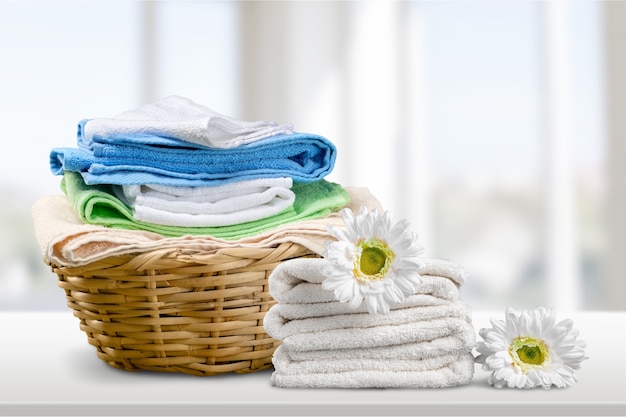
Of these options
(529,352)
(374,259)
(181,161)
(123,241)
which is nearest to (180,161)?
(181,161)

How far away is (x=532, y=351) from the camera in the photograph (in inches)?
27.5

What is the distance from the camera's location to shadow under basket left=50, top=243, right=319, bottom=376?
0.70 metres

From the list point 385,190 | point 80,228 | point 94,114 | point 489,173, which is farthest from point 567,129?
point 80,228

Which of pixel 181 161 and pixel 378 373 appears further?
pixel 181 161

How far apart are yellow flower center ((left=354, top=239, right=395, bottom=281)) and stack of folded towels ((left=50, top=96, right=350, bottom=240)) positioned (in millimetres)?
156

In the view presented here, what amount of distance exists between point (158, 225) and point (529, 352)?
1.25 feet

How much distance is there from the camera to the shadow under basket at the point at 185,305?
70 centimetres

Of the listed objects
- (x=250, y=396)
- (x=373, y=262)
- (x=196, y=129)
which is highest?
(x=196, y=129)

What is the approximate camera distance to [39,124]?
3.25 metres

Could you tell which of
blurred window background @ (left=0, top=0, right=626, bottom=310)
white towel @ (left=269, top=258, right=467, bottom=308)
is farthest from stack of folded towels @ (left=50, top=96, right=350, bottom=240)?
blurred window background @ (left=0, top=0, right=626, bottom=310)

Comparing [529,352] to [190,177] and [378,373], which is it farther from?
[190,177]

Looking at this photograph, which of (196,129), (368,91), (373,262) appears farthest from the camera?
(368,91)

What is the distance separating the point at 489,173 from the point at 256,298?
241 centimetres

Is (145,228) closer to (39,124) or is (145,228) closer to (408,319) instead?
(408,319)
